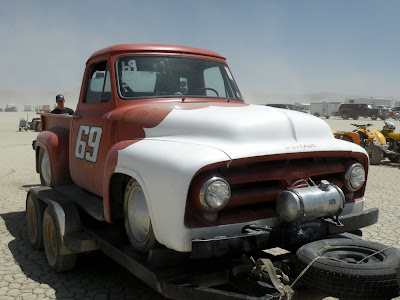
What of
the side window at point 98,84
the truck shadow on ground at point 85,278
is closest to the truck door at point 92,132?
the side window at point 98,84

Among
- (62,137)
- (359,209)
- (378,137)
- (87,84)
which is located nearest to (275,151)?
(359,209)

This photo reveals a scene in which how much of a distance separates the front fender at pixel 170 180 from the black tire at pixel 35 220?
2.18 meters

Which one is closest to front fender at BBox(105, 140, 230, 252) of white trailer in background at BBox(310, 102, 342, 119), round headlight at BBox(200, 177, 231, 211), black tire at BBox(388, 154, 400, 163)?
round headlight at BBox(200, 177, 231, 211)

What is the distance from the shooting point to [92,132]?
14.0 feet

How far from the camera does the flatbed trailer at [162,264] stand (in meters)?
2.71

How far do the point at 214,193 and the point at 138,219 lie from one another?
0.76 m

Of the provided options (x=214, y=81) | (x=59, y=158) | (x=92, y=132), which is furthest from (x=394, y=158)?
(x=92, y=132)

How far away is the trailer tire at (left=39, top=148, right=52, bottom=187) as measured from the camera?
554cm

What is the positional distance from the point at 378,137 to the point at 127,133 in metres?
10.6

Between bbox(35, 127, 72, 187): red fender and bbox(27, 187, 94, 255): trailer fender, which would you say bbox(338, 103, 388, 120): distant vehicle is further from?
bbox(27, 187, 94, 255): trailer fender

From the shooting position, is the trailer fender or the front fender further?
the trailer fender

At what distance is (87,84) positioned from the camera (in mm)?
4852

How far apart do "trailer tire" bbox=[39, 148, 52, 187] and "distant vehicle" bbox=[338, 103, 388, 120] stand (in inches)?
1664

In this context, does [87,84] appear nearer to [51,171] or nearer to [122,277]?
[51,171]
